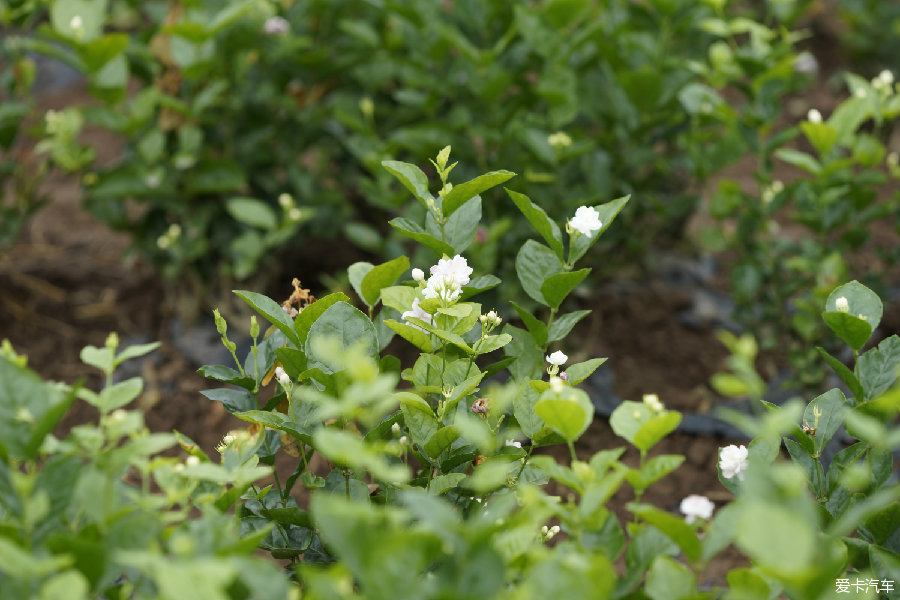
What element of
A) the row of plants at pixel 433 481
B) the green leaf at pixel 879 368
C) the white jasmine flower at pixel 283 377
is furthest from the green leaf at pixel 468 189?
the green leaf at pixel 879 368

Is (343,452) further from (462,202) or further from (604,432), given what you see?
(604,432)

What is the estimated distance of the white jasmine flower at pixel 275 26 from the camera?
229 centimetres

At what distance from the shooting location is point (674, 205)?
8.09ft

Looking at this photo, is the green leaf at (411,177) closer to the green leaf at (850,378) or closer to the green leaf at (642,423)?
the green leaf at (642,423)

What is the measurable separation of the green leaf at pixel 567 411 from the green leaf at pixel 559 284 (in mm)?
253

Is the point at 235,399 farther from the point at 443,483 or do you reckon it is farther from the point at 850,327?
the point at 850,327

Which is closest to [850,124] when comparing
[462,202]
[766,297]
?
[766,297]

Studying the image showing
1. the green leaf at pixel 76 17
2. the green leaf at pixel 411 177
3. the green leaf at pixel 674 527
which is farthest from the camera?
the green leaf at pixel 76 17

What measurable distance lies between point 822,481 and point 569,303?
51.3 inches

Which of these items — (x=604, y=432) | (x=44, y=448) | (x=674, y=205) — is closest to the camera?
(x=44, y=448)

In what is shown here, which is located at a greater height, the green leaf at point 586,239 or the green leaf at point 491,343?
the green leaf at point 586,239

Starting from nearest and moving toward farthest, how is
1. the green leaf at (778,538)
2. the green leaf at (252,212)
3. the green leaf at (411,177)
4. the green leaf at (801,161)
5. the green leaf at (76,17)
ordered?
the green leaf at (778,538) → the green leaf at (411,177) → the green leaf at (801,161) → the green leaf at (76,17) → the green leaf at (252,212)

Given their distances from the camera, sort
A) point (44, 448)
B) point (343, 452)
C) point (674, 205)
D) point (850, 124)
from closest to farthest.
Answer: point (343, 452), point (44, 448), point (850, 124), point (674, 205)

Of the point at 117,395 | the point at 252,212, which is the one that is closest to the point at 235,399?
the point at 117,395
